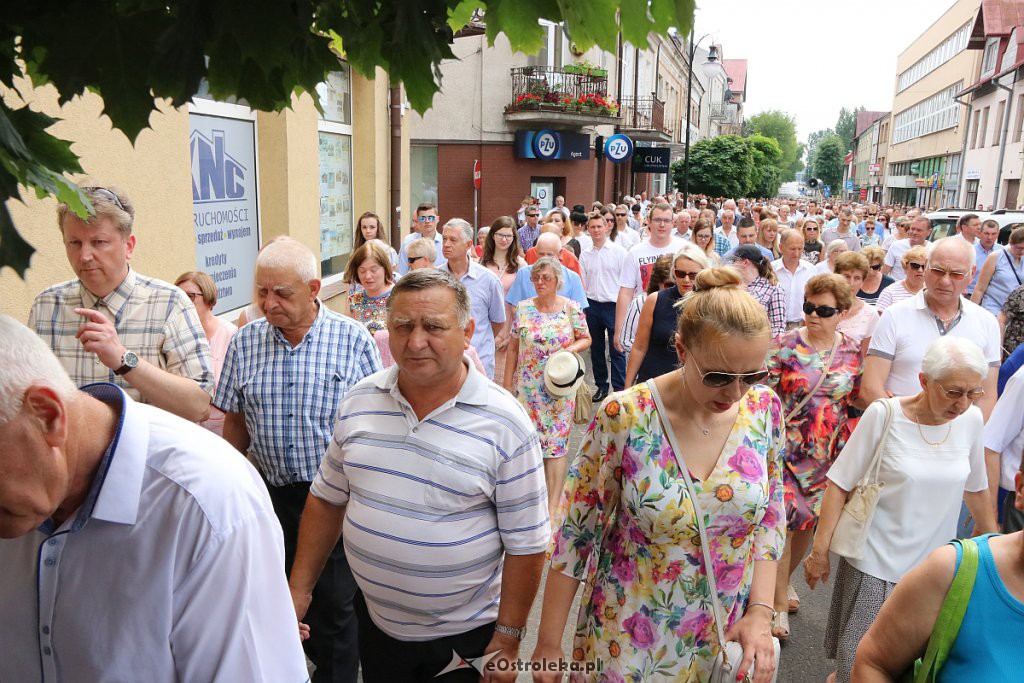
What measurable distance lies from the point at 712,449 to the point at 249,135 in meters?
7.41

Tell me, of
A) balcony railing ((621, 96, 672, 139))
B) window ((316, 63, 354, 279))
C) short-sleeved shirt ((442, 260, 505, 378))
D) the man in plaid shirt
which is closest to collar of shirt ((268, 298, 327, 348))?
the man in plaid shirt

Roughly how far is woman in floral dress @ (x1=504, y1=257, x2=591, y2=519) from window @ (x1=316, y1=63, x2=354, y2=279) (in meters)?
5.48

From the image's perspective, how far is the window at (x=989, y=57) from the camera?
47688 mm

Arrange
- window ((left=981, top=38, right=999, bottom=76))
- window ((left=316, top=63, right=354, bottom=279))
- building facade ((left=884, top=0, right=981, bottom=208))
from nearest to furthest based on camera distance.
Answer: window ((left=316, top=63, right=354, bottom=279)) → window ((left=981, top=38, right=999, bottom=76)) → building facade ((left=884, top=0, right=981, bottom=208))

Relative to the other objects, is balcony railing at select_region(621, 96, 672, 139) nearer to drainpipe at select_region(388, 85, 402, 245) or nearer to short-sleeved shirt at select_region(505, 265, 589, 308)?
drainpipe at select_region(388, 85, 402, 245)

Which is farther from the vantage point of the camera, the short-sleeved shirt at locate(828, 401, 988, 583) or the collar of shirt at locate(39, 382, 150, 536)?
the short-sleeved shirt at locate(828, 401, 988, 583)

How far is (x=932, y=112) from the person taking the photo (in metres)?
65.2

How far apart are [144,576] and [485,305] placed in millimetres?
5185

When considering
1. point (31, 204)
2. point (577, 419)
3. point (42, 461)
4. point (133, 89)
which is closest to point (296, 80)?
point (133, 89)

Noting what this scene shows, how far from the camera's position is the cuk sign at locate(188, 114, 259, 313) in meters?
7.54

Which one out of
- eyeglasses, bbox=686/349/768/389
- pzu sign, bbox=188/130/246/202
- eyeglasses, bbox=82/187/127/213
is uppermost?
pzu sign, bbox=188/130/246/202

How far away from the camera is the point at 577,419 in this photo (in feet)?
20.5

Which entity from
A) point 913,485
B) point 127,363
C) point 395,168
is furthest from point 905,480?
point 395,168

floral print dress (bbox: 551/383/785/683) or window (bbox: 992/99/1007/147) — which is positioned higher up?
window (bbox: 992/99/1007/147)
